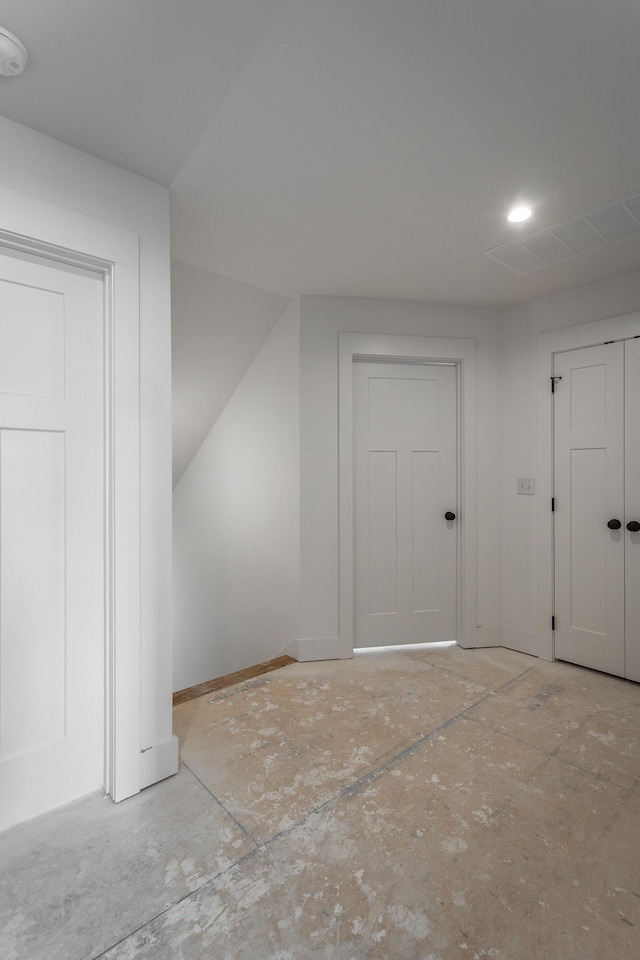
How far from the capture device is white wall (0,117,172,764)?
1.75 m

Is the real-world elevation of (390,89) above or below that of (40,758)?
above

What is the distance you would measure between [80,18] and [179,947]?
92.7 inches

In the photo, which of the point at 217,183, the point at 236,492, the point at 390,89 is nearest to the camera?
the point at 390,89

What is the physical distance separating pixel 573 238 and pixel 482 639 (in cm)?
246

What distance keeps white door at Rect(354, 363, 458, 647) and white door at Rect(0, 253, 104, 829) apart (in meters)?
1.78

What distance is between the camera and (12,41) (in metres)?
1.24

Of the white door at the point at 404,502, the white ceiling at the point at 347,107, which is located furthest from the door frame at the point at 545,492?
the white ceiling at the point at 347,107

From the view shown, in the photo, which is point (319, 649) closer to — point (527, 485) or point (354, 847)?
point (354, 847)

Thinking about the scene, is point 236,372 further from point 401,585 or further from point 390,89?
point 390,89

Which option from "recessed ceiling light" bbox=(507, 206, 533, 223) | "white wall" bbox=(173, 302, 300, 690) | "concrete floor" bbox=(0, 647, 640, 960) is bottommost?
"concrete floor" bbox=(0, 647, 640, 960)

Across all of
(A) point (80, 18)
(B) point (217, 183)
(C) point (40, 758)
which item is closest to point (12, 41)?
(A) point (80, 18)

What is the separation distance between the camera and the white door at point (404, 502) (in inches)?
125

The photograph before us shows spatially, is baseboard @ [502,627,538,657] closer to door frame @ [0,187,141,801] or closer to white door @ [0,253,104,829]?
door frame @ [0,187,141,801]

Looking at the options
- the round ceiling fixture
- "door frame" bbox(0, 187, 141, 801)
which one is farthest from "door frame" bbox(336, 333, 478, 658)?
the round ceiling fixture
